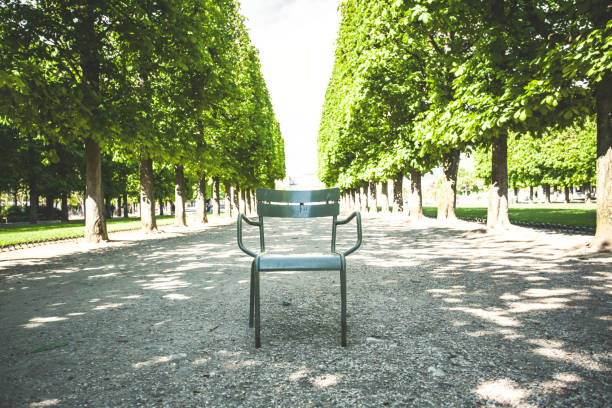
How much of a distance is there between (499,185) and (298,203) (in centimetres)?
873

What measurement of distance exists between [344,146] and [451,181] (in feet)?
44.8

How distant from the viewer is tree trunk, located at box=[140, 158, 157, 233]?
13266 mm

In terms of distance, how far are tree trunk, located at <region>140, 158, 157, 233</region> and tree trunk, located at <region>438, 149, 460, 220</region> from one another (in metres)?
12.1

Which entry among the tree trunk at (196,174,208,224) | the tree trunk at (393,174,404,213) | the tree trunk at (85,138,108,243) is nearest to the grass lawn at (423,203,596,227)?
the tree trunk at (393,174,404,213)

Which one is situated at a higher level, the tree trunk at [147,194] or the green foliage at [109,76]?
the green foliage at [109,76]

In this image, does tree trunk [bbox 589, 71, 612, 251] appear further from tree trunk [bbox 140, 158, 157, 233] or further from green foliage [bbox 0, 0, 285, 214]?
tree trunk [bbox 140, 158, 157, 233]

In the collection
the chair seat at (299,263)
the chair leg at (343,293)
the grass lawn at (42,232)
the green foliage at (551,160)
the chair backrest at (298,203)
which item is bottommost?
the grass lawn at (42,232)

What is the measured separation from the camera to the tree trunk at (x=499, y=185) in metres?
9.97

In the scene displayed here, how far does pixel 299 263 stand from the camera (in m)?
2.78

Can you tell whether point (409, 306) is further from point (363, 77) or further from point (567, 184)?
point (567, 184)

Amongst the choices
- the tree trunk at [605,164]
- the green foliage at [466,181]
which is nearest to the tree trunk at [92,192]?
the tree trunk at [605,164]

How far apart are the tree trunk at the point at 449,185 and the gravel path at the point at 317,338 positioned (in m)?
7.60

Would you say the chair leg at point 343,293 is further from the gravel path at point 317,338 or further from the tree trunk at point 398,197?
the tree trunk at point 398,197

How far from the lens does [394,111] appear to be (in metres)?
13.3
